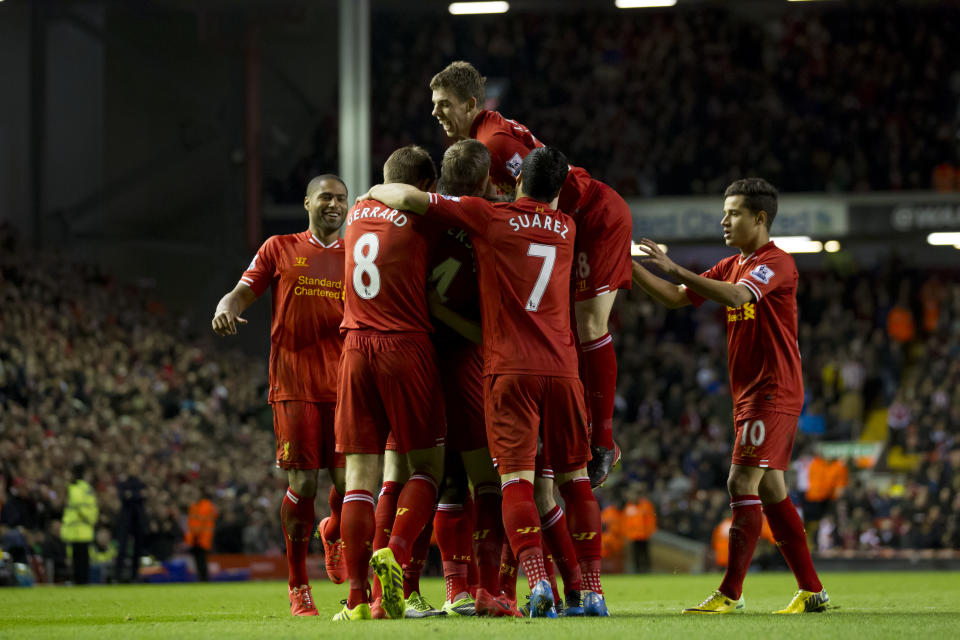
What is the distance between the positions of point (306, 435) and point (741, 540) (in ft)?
8.53

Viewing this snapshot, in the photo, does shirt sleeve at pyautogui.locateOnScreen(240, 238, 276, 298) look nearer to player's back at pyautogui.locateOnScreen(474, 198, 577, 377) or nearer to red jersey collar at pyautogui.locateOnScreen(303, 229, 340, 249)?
red jersey collar at pyautogui.locateOnScreen(303, 229, 340, 249)

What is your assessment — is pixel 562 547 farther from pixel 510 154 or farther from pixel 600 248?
pixel 510 154

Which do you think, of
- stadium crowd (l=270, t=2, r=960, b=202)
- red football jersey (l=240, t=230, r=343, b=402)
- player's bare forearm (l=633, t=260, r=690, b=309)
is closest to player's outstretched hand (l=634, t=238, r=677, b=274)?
player's bare forearm (l=633, t=260, r=690, b=309)

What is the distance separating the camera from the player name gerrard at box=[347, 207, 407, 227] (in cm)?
657

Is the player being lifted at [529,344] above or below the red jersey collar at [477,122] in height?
below

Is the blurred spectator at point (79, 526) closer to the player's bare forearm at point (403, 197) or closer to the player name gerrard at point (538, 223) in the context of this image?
the player's bare forearm at point (403, 197)

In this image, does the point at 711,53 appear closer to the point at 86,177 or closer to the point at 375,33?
the point at 375,33

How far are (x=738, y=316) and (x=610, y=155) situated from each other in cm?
1880

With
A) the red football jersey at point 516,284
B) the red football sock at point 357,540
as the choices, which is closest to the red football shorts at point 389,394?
the red football sock at point 357,540

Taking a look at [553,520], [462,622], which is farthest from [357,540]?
[553,520]

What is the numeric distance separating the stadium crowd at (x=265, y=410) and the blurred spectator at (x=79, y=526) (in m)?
0.48

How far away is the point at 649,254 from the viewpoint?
6.92 metres

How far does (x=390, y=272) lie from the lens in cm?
655

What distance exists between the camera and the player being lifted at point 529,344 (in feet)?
20.3
